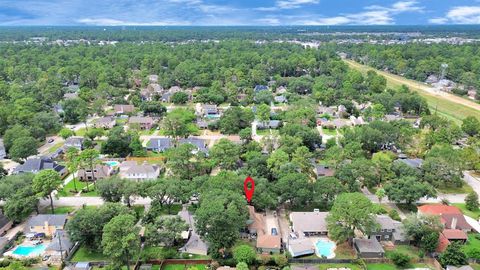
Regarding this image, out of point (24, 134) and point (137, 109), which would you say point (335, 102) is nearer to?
point (137, 109)

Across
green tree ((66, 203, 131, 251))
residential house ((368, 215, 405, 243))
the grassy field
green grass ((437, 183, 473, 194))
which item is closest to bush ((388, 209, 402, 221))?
residential house ((368, 215, 405, 243))

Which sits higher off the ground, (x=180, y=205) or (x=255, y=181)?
(x=255, y=181)

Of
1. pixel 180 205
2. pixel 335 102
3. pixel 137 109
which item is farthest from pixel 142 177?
pixel 335 102

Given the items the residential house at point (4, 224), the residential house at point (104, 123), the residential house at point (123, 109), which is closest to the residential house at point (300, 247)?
→ the residential house at point (4, 224)

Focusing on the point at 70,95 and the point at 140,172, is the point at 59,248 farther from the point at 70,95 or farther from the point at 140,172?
the point at 70,95

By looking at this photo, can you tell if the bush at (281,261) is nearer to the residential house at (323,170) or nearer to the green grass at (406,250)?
the green grass at (406,250)

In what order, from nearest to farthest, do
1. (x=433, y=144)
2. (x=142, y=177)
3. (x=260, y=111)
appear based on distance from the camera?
(x=142, y=177), (x=433, y=144), (x=260, y=111)

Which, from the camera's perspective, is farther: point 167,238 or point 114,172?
point 114,172
